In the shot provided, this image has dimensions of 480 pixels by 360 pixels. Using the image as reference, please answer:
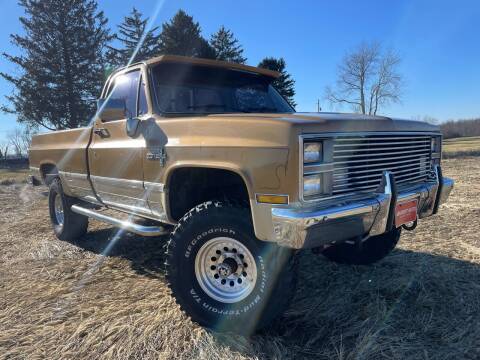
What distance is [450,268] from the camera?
154 inches

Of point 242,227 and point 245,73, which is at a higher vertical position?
point 245,73

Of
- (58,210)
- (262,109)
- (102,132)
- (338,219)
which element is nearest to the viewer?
(338,219)

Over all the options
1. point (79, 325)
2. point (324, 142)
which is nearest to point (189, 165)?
point (324, 142)

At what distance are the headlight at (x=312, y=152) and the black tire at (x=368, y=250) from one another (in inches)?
69.1

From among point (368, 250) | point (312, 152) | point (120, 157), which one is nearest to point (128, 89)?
point (120, 157)

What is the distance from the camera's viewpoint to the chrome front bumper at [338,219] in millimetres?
2318

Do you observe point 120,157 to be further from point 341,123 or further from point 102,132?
point 341,123

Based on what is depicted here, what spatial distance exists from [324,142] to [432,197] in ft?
4.54

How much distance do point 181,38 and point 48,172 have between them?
99.9ft

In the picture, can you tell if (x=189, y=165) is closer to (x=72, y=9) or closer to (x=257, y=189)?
(x=257, y=189)

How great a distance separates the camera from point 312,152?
97.1 inches

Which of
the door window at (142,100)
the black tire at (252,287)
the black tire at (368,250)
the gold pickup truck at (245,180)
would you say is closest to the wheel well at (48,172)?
the gold pickup truck at (245,180)

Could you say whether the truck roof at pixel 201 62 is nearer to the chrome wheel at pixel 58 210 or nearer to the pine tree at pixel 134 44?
the chrome wheel at pixel 58 210

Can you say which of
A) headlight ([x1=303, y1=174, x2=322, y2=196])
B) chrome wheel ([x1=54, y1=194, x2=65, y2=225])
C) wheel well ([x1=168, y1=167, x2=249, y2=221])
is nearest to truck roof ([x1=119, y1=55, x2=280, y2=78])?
wheel well ([x1=168, y1=167, x2=249, y2=221])
